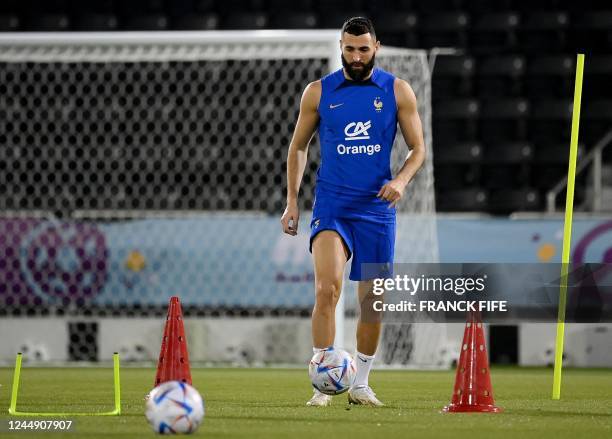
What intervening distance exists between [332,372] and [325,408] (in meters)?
0.25

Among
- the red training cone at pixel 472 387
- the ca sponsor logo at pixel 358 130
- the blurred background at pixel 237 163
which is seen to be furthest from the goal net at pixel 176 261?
the red training cone at pixel 472 387

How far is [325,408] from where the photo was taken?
504cm

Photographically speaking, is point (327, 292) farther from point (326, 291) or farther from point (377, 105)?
point (377, 105)

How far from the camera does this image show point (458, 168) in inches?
502

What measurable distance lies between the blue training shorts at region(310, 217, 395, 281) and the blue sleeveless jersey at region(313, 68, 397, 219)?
40 mm

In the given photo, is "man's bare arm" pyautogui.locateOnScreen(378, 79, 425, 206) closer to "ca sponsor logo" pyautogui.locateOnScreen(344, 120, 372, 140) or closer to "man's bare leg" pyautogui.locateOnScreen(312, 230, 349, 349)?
"ca sponsor logo" pyautogui.locateOnScreen(344, 120, 372, 140)

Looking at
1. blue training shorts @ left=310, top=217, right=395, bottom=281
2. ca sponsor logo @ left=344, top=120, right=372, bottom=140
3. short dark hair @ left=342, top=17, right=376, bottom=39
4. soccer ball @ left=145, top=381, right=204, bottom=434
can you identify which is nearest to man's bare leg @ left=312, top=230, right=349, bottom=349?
blue training shorts @ left=310, top=217, right=395, bottom=281

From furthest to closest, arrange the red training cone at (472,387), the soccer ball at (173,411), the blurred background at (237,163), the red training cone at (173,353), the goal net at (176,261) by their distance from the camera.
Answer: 1. the blurred background at (237,163)
2. the goal net at (176,261)
3. the red training cone at (173,353)
4. the red training cone at (472,387)
5. the soccer ball at (173,411)

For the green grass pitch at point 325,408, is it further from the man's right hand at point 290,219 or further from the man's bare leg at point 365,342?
the man's right hand at point 290,219

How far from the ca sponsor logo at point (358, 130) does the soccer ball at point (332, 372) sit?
3.25ft

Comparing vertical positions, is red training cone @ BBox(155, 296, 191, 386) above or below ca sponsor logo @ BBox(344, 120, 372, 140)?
below

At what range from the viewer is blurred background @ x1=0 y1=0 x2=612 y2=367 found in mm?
9844

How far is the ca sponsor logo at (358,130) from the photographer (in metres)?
5.27

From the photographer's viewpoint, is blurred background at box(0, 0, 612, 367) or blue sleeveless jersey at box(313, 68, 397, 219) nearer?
blue sleeveless jersey at box(313, 68, 397, 219)
